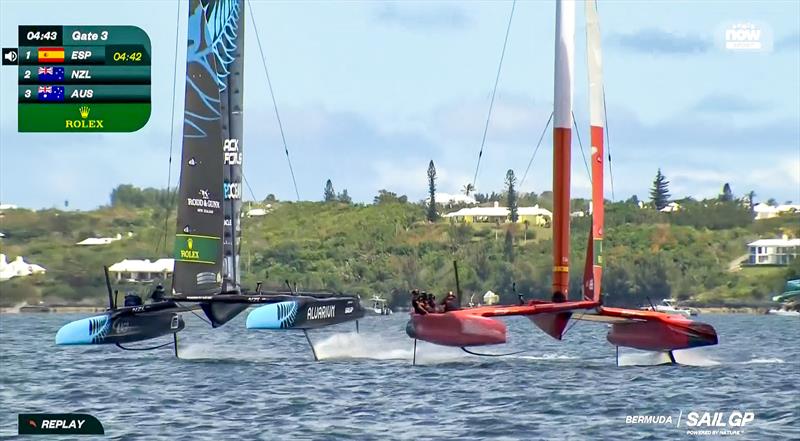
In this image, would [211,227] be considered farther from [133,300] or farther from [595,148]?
[595,148]

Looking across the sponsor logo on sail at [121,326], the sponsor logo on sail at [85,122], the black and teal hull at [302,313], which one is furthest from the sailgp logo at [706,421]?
the sponsor logo on sail at [121,326]

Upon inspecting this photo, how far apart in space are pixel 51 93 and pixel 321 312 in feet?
37.8

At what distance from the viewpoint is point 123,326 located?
24500mm

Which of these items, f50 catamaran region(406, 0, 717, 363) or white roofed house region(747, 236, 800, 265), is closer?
f50 catamaran region(406, 0, 717, 363)

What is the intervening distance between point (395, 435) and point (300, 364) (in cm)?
1026

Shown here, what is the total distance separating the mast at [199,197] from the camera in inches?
1025

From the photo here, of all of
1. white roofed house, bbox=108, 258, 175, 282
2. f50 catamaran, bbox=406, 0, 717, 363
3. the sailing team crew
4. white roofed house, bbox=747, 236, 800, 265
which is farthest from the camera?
white roofed house, bbox=747, 236, 800, 265

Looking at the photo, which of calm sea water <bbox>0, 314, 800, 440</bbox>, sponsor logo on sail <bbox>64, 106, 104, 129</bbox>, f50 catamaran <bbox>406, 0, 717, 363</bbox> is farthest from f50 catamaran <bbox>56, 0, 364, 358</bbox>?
sponsor logo on sail <bbox>64, 106, 104, 129</bbox>

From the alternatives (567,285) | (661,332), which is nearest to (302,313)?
(567,285)

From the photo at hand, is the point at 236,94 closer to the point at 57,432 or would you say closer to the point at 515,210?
the point at 57,432

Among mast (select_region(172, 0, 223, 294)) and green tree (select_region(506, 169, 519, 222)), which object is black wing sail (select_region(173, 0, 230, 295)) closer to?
mast (select_region(172, 0, 223, 294))

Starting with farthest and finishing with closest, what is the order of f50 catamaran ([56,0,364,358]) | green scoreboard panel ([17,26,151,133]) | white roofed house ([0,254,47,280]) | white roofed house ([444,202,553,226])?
white roofed house ([444,202,553,226])
white roofed house ([0,254,47,280])
f50 catamaran ([56,0,364,358])
green scoreboard panel ([17,26,151,133])

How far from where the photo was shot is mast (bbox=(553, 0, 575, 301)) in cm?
2372

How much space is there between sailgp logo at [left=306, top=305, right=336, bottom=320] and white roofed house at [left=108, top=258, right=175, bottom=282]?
54.6m
